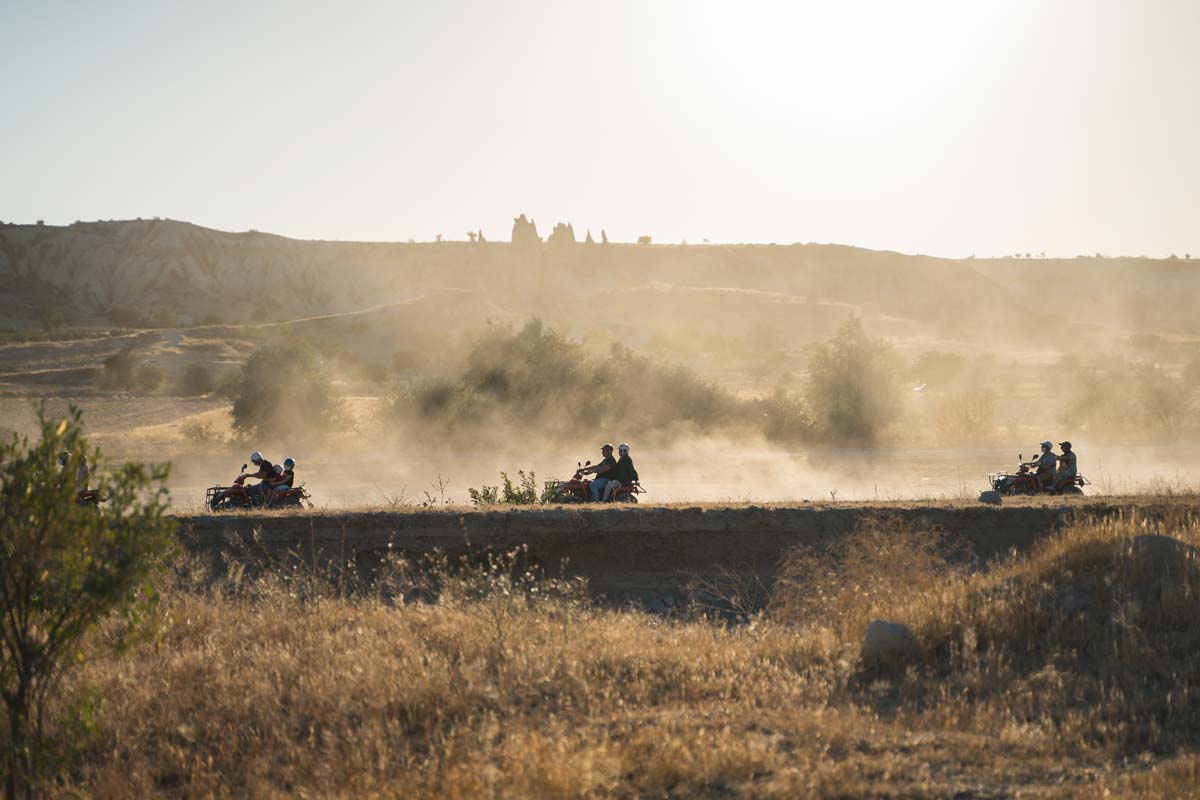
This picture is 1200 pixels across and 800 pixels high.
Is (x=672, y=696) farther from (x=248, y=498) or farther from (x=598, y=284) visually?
(x=598, y=284)

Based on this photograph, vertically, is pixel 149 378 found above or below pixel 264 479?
above

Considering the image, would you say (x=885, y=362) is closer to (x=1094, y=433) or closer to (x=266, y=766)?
(x=1094, y=433)

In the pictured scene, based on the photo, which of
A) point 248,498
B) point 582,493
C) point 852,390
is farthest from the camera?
point 852,390

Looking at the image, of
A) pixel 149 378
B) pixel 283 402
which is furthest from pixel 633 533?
pixel 149 378

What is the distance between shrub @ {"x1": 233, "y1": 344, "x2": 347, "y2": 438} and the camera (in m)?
38.3

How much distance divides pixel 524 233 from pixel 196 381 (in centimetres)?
7715

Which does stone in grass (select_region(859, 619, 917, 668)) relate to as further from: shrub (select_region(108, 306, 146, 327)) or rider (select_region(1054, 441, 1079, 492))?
shrub (select_region(108, 306, 146, 327))

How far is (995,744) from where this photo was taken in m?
6.81

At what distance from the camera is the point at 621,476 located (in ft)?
59.5

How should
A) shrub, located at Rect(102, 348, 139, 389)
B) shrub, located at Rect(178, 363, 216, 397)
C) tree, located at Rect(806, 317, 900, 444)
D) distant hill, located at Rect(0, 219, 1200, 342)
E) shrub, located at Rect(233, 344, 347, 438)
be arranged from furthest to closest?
distant hill, located at Rect(0, 219, 1200, 342) < shrub, located at Rect(178, 363, 216, 397) < shrub, located at Rect(102, 348, 139, 389) < tree, located at Rect(806, 317, 900, 444) < shrub, located at Rect(233, 344, 347, 438)

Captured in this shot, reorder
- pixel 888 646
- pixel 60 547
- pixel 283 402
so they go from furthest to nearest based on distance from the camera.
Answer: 1. pixel 283 402
2. pixel 888 646
3. pixel 60 547

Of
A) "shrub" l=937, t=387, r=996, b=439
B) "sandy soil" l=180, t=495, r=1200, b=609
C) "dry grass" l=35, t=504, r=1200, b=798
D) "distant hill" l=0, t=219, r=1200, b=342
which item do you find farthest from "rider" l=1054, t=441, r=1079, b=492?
"distant hill" l=0, t=219, r=1200, b=342

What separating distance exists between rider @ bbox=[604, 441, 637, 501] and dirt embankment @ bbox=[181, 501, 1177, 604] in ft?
5.58

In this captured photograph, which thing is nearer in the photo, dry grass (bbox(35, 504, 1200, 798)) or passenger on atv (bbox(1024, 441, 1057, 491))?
dry grass (bbox(35, 504, 1200, 798))
